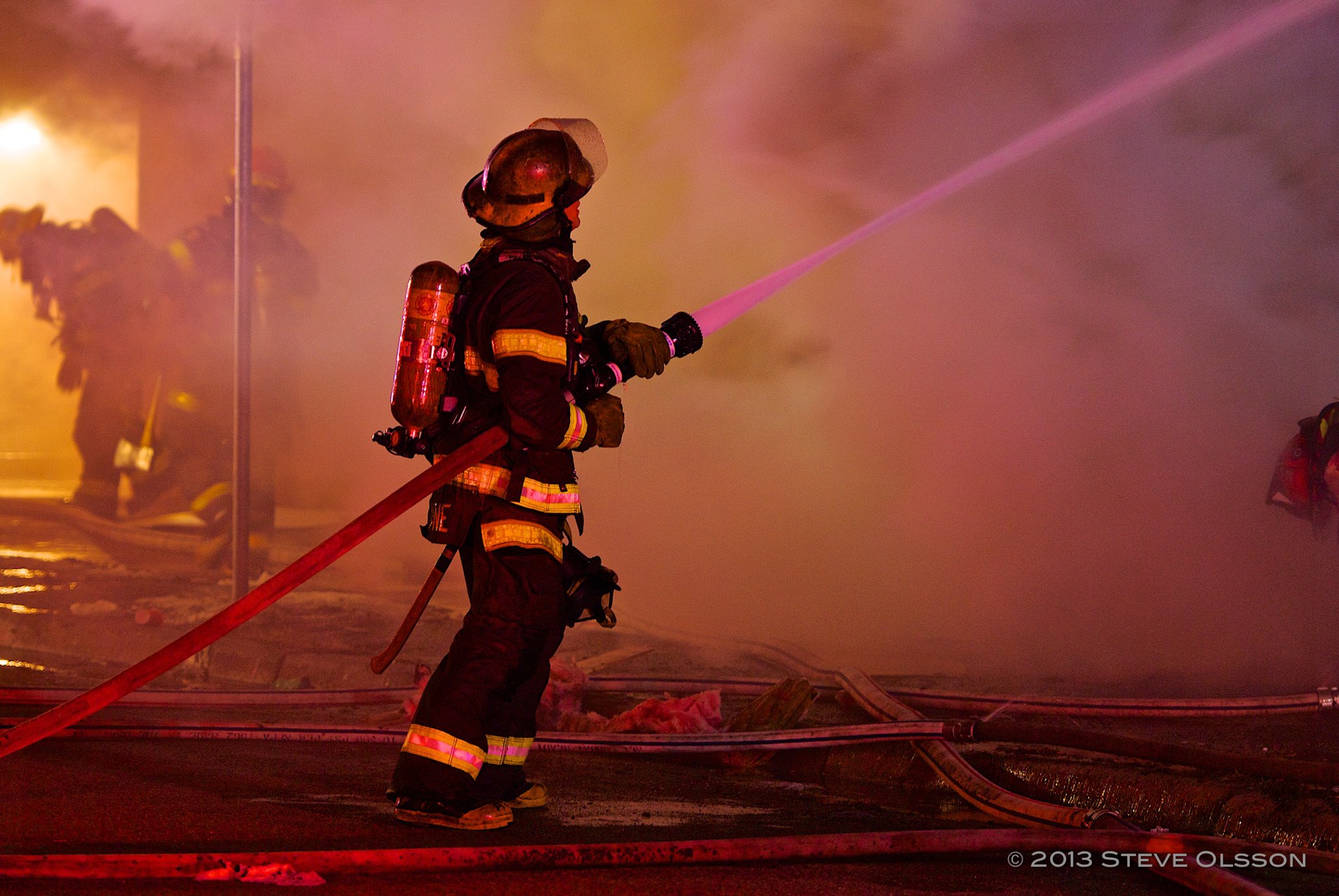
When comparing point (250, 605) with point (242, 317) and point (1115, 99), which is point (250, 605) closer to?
point (242, 317)

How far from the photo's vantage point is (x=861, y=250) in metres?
7.56

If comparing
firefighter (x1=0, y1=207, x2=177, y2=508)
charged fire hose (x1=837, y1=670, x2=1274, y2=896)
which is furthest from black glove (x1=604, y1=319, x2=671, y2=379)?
firefighter (x1=0, y1=207, x2=177, y2=508)

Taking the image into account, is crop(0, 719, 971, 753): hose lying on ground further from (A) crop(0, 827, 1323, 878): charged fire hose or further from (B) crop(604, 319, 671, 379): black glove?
(B) crop(604, 319, 671, 379): black glove

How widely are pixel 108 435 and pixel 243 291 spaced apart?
3802 mm

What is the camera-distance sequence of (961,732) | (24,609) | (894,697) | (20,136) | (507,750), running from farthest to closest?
(20,136) < (24,609) < (894,697) < (961,732) < (507,750)

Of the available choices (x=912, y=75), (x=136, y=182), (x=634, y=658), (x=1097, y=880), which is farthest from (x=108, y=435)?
(x=1097, y=880)

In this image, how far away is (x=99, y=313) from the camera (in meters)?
8.91

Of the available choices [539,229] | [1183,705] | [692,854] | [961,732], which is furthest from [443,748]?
[1183,705]

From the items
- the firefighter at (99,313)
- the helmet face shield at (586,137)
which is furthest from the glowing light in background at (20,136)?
the helmet face shield at (586,137)

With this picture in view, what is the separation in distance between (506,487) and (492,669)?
43 cm

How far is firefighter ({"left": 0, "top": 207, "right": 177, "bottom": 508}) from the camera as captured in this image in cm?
879

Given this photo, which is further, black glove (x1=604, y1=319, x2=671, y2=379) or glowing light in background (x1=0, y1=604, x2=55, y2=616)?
glowing light in background (x1=0, y1=604, x2=55, y2=616)

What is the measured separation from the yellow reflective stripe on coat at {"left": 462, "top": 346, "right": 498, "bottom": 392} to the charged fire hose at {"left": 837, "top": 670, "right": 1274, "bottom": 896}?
1.74 meters

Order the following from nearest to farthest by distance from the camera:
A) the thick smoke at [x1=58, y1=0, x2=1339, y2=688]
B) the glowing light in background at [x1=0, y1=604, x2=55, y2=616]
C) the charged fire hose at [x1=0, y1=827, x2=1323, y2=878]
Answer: the charged fire hose at [x1=0, y1=827, x2=1323, y2=878] < the thick smoke at [x1=58, y1=0, x2=1339, y2=688] < the glowing light in background at [x1=0, y1=604, x2=55, y2=616]
